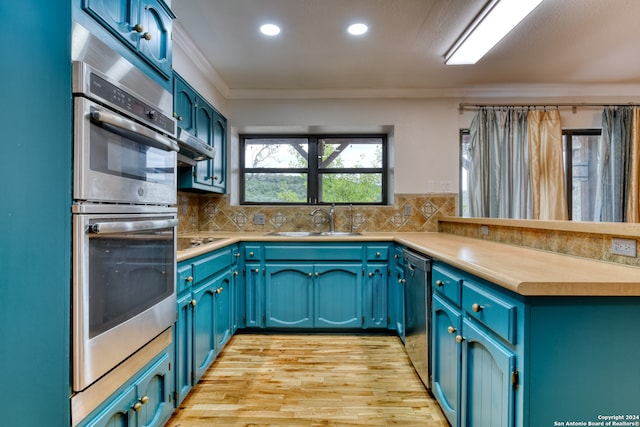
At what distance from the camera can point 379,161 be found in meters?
3.46

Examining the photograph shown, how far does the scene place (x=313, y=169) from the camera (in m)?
3.42

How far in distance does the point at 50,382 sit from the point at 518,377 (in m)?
1.29

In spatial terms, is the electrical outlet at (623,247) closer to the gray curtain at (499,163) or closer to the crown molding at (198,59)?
the gray curtain at (499,163)

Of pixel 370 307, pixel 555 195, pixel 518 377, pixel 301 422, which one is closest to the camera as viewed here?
pixel 518 377

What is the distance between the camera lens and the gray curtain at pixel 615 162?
10.1ft

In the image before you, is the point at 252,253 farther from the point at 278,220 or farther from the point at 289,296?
the point at 278,220

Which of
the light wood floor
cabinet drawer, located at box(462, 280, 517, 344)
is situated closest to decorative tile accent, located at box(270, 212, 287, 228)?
the light wood floor

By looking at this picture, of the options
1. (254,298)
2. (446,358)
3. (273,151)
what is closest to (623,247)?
(446,358)

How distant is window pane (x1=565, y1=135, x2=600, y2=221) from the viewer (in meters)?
3.25

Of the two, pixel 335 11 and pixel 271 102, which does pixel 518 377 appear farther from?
pixel 271 102

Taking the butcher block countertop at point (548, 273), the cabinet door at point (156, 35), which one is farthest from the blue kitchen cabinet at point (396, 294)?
the cabinet door at point (156, 35)

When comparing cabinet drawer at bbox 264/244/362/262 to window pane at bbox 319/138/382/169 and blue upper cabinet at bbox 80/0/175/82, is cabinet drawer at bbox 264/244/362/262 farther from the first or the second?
blue upper cabinet at bbox 80/0/175/82

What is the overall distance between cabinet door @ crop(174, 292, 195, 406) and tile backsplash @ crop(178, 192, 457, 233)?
62.6 inches

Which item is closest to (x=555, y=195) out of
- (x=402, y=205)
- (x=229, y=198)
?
(x=402, y=205)
